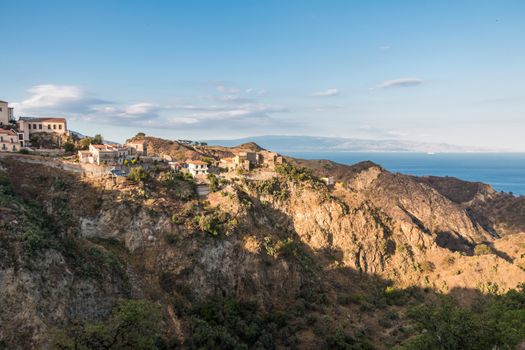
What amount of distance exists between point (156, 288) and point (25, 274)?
13.4 m

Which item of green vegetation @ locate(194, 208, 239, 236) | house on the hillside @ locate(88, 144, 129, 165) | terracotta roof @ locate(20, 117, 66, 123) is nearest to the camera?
green vegetation @ locate(194, 208, 239, 236)

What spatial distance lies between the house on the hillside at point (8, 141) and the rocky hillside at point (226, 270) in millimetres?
5687

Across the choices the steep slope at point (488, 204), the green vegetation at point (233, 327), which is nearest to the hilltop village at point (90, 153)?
the green vegetation at point (233, 327)

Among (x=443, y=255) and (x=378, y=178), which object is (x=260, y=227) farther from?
(x=378, y=178)

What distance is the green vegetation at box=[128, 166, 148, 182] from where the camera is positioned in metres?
49.6

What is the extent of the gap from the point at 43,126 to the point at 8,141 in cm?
919

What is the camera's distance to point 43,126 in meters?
61.8

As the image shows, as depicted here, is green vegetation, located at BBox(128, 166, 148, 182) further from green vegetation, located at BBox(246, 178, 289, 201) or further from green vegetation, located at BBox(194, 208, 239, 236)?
green vegetation, located at BBox(246, 178, 289, 201)

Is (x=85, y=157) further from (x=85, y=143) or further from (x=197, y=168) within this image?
(x=197, y=168)

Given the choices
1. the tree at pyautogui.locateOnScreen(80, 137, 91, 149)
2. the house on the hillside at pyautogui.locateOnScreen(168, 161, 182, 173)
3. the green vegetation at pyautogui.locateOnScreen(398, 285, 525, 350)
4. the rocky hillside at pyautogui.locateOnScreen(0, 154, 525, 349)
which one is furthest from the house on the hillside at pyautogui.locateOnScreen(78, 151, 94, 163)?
the green vegetation at pyautogui.locateOnScreen(398, 285, 525, 350)

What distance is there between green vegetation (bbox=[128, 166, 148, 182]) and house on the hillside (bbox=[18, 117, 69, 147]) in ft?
65.4

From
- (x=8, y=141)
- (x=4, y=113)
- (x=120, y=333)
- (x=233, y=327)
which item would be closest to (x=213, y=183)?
(x=233, y=327)

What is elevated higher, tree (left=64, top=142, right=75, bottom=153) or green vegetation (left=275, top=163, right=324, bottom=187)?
tree (left=64, top=142, right=75, bottom=153)

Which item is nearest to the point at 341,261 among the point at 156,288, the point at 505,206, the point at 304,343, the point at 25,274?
the point at 304,343
